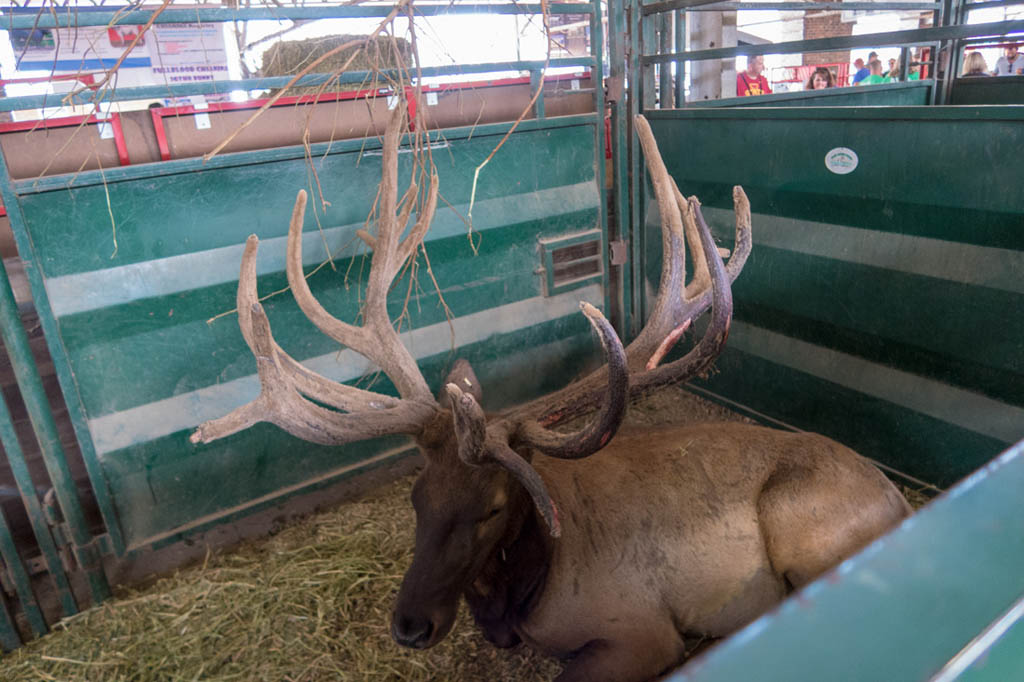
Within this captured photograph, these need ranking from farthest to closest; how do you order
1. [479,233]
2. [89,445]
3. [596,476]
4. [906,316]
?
[479,233], [906,316], [89,445], [596,476]

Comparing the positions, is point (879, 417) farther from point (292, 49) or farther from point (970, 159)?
point (292, 49)

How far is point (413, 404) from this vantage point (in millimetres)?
2500

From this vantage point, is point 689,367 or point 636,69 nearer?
point 689,367

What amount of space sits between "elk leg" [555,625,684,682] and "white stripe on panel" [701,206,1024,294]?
1928 mm

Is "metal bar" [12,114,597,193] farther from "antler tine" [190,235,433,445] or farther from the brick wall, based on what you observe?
the brick wall

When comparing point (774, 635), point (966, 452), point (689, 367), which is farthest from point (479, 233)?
point (774, 635)

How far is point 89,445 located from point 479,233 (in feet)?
6.74

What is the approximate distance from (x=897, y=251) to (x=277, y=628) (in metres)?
3.16

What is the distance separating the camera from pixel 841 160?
3.36m

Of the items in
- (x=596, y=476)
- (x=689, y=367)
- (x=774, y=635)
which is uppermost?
(x=774, y=635)

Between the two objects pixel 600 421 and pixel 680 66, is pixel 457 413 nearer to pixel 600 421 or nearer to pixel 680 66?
pixel 600 421

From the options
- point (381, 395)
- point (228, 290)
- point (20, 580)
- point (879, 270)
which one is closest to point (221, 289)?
point (228, 290)

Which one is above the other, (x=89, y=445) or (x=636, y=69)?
(x=636, y=69)

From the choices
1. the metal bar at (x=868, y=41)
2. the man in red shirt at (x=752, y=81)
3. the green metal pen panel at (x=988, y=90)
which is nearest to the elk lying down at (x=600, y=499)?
the metal bar at (x=868, y=41)
